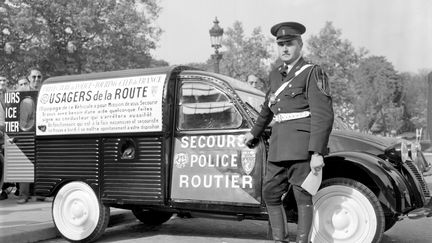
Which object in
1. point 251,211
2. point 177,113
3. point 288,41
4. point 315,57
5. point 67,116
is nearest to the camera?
point 288,41

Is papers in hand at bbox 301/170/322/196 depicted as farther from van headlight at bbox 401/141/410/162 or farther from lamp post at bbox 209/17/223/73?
lamp post at bbox 209/17/223/73

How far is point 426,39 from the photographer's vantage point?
5949mm

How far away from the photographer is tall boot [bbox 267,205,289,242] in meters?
4.30

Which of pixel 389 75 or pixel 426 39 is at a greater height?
pixel 389 75

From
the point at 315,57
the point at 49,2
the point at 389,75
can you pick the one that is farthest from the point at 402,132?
the point at 49,2

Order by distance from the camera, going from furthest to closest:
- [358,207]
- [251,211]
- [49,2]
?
[49,2] < [251,211] < [358,207]

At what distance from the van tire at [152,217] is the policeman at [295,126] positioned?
2763mm

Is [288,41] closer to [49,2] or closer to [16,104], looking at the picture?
[16,104]

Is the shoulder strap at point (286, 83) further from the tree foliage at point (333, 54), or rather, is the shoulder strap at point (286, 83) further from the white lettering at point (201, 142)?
the tree foliage at point (333, 54)

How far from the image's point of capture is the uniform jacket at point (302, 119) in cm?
404

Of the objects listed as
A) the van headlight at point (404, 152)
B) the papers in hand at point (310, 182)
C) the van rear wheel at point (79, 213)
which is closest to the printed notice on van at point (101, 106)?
the van rear wheel at point (79, 213)

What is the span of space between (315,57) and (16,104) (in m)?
26.4

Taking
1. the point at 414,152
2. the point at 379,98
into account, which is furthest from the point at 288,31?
the point at 379,98

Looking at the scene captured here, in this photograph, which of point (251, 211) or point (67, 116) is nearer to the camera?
point (251, 211)
